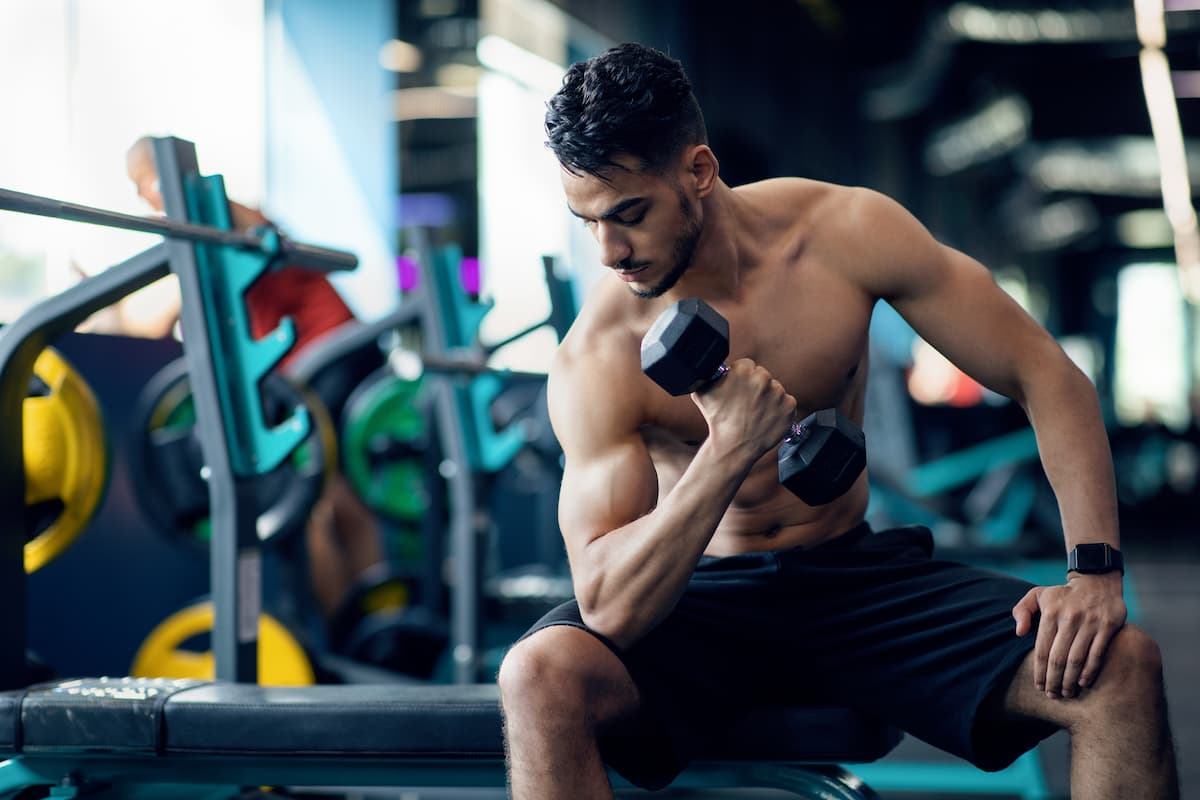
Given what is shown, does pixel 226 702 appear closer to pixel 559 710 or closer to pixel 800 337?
pixel 559 710

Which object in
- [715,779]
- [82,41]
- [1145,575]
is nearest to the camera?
[715,779]

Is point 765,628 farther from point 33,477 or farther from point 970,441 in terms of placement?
point 970,441

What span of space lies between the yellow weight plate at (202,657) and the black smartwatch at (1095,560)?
5.98ft

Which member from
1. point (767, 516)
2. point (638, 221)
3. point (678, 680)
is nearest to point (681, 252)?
point (638, 221)

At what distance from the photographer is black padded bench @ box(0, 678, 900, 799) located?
1.55 meters

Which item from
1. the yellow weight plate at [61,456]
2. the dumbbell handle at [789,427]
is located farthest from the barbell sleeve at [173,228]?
the dumbbell handle at [789,427]

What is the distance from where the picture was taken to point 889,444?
5836mm

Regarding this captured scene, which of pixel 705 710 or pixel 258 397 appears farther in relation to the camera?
pixel 258 397

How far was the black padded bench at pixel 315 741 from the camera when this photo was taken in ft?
5.09

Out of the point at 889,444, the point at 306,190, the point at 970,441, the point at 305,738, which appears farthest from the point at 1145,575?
the point at 305,738

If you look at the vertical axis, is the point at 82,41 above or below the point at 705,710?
above

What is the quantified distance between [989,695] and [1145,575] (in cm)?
674

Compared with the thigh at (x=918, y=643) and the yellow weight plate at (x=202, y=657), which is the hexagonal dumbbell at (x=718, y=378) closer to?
the thigh at (x=918, y=643)

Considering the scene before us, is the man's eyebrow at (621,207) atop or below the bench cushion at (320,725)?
atop
